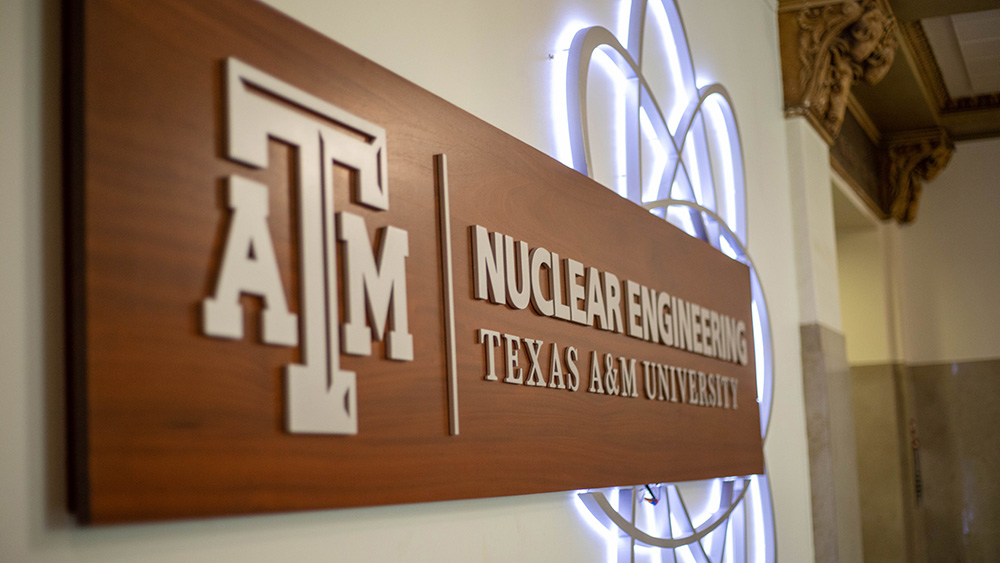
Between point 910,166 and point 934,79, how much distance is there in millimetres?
879

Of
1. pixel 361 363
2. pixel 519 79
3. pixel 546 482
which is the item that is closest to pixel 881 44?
pixel 519 79

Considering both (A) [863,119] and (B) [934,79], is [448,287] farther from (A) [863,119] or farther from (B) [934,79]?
(A) [863,119]

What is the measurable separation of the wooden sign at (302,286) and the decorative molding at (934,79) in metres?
4.19

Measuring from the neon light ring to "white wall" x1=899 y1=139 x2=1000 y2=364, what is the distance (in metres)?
3.91

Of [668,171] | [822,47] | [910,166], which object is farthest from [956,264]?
[668,171]

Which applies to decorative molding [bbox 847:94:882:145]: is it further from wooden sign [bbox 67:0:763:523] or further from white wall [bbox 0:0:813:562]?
wooden sign [bbox 67:0:763:523]

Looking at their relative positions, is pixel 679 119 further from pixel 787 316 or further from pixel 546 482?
pixel 546 482

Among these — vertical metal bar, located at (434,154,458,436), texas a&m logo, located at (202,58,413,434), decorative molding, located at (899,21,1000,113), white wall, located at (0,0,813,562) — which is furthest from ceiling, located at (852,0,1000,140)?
texas a&m logo, located at (202,58,413,434)

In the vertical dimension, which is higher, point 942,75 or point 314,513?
point 942,75

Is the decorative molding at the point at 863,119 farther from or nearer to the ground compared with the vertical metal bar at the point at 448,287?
farther from the ground

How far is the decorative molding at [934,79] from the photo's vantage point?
218 inches

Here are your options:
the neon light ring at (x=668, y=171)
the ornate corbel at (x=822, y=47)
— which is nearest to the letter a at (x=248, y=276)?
the neon light ring at (x=668, y=171)

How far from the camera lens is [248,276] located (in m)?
1.23

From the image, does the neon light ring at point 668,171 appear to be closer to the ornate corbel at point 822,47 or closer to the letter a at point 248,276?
the ornate corbel at point 822,47
